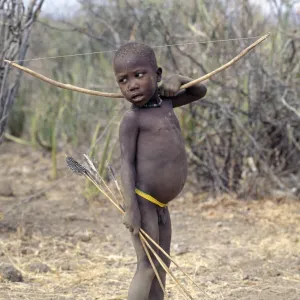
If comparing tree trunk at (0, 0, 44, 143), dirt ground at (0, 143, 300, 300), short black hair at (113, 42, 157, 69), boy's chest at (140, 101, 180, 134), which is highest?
tree trunk at (0, 0, 44, 143)

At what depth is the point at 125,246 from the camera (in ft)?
14.7

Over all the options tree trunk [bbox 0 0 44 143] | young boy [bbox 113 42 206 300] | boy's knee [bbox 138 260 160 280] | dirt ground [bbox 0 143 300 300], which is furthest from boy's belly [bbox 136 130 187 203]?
tree trunk [bbox 0 0 44 143]

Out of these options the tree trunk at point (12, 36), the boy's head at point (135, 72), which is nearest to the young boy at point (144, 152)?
the boy's head at point (135, 72)

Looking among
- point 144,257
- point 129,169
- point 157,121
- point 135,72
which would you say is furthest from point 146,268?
point 135,72

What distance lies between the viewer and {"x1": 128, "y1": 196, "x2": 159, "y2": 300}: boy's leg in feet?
8.52

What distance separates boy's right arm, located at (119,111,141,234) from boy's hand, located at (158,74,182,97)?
0.20m

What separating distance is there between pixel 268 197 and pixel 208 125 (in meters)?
0.88

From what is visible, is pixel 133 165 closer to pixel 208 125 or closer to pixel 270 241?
pixel 270 241

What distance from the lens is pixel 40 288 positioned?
3520mm

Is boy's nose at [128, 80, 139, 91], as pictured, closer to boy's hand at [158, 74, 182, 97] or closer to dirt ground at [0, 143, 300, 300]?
boy's hand at [158, 74, 182, 97]

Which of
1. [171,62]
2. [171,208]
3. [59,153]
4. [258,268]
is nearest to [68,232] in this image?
[171,208]

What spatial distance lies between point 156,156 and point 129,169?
132 millimetres

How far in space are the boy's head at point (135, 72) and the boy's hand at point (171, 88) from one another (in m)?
0.15

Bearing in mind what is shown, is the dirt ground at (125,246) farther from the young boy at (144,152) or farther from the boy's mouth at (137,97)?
the boy's mouth at (137,97)
